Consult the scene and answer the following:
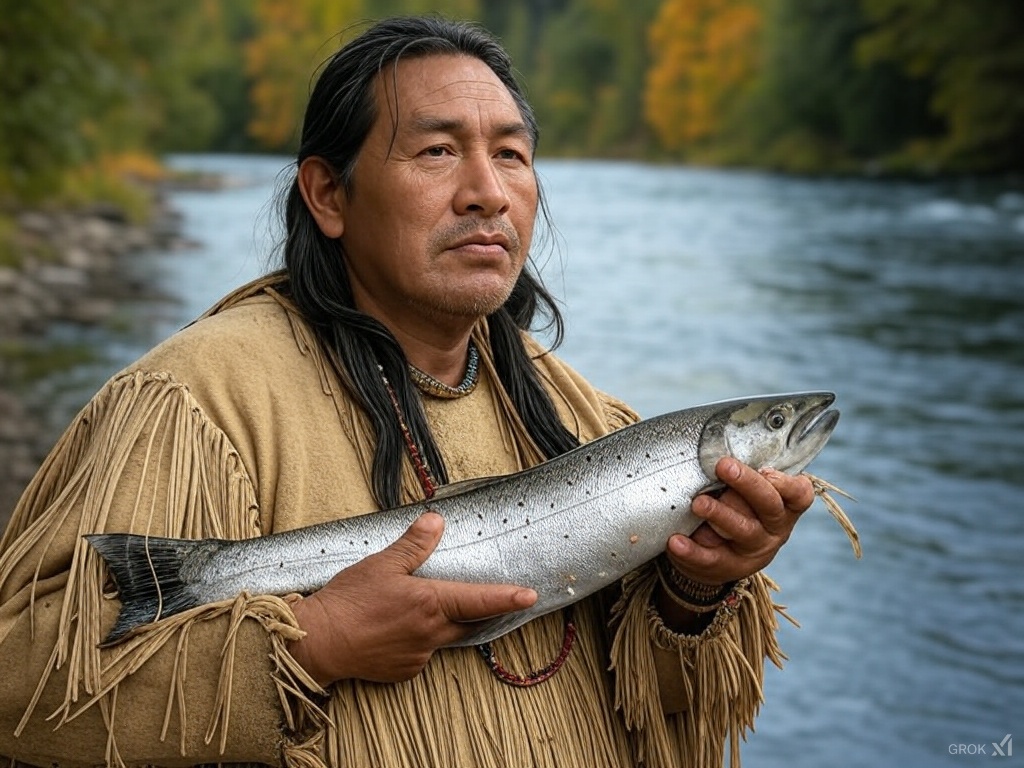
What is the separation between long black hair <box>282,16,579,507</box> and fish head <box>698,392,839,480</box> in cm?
39

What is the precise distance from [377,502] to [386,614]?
1.02 feet

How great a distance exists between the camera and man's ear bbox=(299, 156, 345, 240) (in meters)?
2.28

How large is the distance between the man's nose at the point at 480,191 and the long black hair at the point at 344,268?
0.62 ft

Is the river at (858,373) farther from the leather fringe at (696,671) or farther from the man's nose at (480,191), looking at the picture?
the leather fringe at (696,671)

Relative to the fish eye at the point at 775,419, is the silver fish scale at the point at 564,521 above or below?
below

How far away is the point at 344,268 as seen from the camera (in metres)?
2.30

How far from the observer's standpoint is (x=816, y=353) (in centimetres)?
1375

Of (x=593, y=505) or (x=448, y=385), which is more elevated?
(x=448, y=385)

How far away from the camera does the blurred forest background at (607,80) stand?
1577cm

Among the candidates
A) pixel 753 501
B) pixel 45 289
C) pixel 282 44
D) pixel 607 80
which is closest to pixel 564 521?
pixel 753 501

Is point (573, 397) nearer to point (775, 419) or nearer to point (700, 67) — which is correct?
point (775, 419)

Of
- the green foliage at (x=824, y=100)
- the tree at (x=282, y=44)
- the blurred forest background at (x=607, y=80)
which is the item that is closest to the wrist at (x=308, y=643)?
the blurred forest background at (x=607, y=80)

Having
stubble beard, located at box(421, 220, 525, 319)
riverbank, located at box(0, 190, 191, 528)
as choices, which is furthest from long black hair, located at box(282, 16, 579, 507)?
riverbank, located at box(0, 190, 191, 528)

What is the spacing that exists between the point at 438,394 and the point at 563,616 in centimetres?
44
